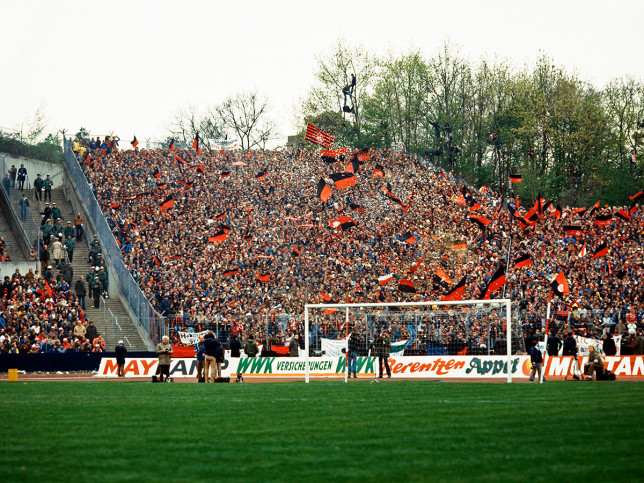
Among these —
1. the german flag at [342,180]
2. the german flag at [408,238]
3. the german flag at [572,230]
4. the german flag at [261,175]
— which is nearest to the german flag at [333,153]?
the german flag at [261,175]

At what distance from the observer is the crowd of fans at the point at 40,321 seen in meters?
37.5

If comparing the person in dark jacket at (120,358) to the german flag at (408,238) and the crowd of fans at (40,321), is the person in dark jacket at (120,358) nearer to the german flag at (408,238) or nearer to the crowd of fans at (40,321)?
the crowd of fans at (40,321)

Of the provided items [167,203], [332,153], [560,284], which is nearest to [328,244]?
[167,203]

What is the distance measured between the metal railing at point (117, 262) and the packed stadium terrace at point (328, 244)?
0.84m

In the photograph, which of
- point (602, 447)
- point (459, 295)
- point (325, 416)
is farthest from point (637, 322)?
point (602, 447)

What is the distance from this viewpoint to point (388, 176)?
2338 inches

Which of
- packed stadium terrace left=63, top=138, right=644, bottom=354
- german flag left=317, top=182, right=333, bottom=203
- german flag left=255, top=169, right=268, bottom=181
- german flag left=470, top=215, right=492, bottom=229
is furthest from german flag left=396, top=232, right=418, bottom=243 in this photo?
german flag left=255, top=169, right=268, bottom=181

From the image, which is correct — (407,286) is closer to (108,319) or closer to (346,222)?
(346,222)

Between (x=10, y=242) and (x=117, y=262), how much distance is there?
7826 mm

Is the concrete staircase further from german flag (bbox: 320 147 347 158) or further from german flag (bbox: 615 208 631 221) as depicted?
german flag (bbox: 615 208 631 221)

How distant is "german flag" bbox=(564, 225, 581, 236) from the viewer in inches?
1746

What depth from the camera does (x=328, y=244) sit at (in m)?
48.6

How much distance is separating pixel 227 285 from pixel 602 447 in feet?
119

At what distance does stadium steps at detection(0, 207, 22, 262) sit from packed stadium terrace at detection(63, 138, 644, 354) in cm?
545
